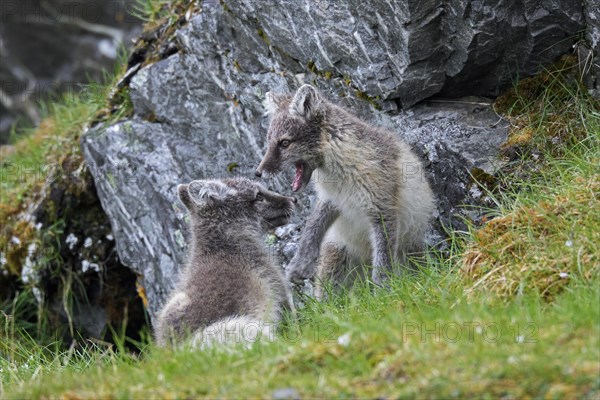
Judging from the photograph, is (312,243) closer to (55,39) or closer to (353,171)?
(353,171)

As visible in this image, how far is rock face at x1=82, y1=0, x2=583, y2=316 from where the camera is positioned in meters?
7.59

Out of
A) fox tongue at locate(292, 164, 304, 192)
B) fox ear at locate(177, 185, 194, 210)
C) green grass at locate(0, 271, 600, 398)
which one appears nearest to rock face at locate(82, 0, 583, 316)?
fox tongue at locate(292, 164, 304, 192)

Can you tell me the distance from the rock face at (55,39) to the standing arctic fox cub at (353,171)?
11.1 meters

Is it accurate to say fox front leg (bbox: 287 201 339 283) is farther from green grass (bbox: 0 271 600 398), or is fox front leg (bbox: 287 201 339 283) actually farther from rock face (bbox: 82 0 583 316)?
green grass (bbox: 0 271 600 398)

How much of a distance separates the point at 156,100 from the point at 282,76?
5.25 ft

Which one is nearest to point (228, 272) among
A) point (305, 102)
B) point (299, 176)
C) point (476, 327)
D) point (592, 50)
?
point (299, 176)

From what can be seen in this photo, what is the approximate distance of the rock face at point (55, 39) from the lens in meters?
18.0

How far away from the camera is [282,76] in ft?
28.3

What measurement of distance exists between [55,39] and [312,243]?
12577 mm

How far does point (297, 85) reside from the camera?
8.52 meters

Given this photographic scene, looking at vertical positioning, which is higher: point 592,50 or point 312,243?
point 592,50

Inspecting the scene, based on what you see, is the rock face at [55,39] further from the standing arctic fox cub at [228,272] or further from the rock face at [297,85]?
the standing arctic fox cub at [228,272]

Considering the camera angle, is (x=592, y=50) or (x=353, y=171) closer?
(x=353, y=171)

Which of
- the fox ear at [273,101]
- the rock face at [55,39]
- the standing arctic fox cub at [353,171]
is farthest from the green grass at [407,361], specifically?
the rock face at [55,39]
